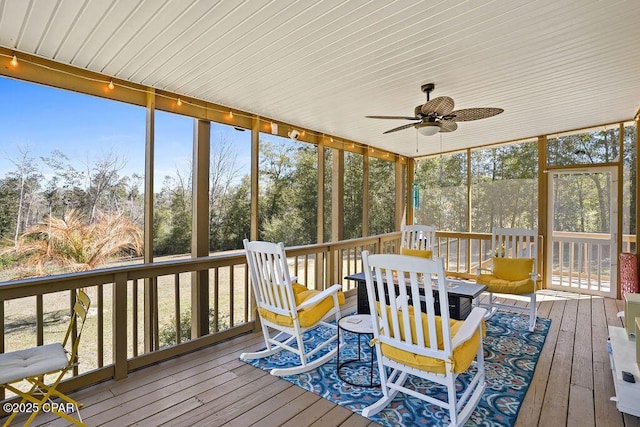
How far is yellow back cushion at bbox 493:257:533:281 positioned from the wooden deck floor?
1010 mm

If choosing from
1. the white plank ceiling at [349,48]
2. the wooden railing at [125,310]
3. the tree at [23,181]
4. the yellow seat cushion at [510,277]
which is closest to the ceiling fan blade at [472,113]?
the white plank ceiling at [349,48]

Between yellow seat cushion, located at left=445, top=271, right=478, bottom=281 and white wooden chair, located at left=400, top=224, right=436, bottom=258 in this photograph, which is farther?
yellow seat cushion, located at left=445, top=271, right=478, bottom=281

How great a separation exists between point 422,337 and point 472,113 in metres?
2.19

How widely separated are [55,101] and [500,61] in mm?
4141

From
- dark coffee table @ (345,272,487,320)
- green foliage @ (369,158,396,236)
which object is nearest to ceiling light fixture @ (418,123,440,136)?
dark coffee table @ (345,272,487,320)

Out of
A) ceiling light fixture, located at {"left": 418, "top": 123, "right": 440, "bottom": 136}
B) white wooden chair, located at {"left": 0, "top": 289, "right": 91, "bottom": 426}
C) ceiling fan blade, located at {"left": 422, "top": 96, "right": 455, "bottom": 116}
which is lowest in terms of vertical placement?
white wooden chair, located at {"left": 0, "top": 289, "right": 91, "bottom": 426}

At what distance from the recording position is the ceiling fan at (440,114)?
299 centimetres

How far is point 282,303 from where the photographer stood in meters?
2.88

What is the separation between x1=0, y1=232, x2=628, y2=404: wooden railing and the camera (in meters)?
2.54

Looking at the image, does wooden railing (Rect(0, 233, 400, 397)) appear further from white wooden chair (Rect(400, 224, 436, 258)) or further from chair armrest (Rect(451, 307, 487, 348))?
chair armrest (Rect(451, 307, 487, 348))

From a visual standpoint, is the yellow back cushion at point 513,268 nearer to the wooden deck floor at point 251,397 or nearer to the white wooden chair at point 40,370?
the wooden deck floor at point 251,397

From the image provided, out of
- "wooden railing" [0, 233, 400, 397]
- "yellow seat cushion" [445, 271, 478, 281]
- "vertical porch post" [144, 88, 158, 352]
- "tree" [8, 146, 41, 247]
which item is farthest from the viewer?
"yellow seat cushion" [445, 271, 478, 281]

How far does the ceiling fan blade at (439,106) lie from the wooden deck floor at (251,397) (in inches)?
96.5

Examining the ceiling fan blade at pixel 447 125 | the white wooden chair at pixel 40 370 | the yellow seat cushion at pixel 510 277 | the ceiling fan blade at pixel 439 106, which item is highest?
the ceiling fan blade at pixel 439 106
